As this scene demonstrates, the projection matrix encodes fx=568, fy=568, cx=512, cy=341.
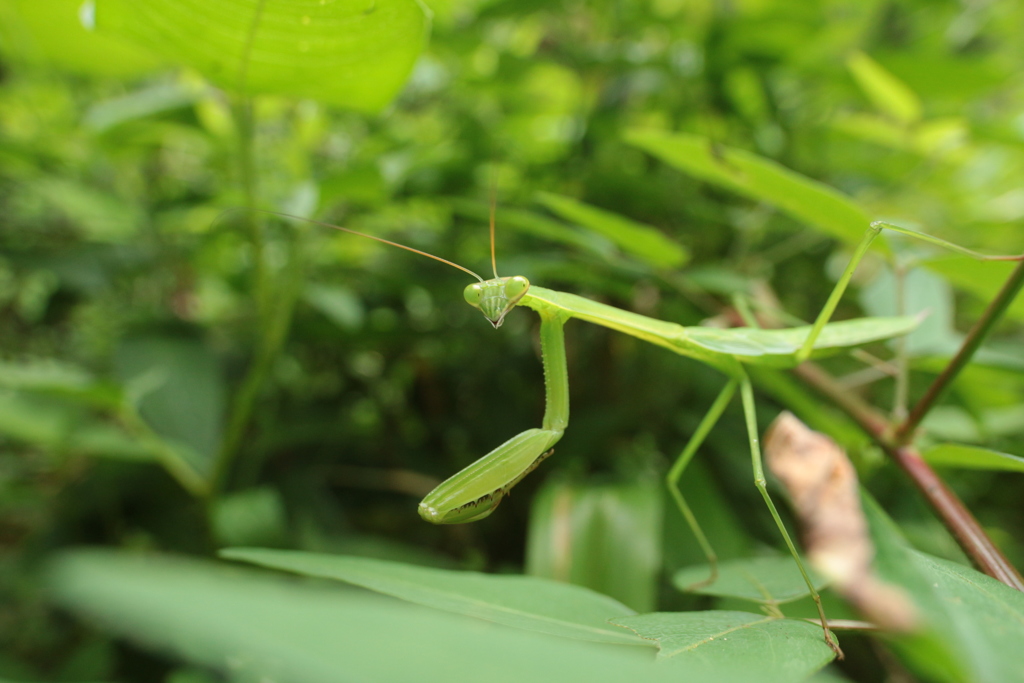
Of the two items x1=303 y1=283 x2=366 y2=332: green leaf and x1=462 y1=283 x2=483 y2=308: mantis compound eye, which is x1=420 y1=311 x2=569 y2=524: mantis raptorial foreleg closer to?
x1=462 y1=283 x2=483 y2=308: mantis compound eye

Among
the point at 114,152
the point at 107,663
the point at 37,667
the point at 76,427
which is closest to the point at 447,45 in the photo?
the point at 114,152

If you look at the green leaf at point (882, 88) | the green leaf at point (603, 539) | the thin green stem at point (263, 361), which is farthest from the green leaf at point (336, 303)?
the green leaf at point (882, 88)

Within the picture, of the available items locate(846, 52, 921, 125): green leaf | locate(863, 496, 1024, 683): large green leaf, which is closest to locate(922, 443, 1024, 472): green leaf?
locate(863, 496, 1024, 683): large green leaf

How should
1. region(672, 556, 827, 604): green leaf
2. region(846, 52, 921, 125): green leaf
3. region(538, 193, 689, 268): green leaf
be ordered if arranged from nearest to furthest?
region(672, 556, 827, 604): green leaf
region(538, 193, 689, 268): green leaf
region(846, 52, 921, 125): green leaf

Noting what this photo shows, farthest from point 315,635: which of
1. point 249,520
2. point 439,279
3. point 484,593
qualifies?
point 439,279

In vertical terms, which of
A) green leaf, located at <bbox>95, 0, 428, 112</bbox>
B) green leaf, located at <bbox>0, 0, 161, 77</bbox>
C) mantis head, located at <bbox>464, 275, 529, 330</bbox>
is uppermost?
green leaf, located at <bbox>0, 0, 161, 77</bbox>

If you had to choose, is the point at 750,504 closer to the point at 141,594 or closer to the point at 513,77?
the point at 513,77
